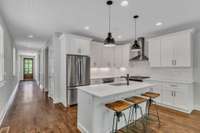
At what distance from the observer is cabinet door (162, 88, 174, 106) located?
392cm

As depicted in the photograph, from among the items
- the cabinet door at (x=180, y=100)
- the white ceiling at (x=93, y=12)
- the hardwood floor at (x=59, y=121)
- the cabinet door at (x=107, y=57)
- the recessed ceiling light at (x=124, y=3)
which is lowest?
the hardwood floor at (x=59, y=121)

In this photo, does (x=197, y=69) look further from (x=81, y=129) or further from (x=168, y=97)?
(x=81, y=129)

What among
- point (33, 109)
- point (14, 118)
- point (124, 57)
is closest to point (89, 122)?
point (14, 118)

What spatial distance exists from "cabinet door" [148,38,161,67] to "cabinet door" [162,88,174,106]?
0.99m

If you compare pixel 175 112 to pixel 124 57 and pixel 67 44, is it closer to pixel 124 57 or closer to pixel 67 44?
pixel 124 57

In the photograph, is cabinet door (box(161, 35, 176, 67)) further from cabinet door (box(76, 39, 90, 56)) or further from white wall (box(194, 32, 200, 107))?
cabinet door (box(76, 39, 90, 56))

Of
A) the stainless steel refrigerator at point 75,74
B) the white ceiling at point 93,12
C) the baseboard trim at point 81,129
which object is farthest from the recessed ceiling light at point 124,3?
the baseboard trim at point 81,129

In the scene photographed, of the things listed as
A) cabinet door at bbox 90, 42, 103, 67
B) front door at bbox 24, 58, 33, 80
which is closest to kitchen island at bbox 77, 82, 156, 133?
cabinet door at bbox 90, 42, 103, 67

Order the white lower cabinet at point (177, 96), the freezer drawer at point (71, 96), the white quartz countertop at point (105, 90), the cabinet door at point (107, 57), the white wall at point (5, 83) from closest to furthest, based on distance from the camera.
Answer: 1. the white quartz countertop at point (105, 90)
2. the white wall at point (5, 83)
3. the white lower cabinet at point (177, 96)
4. the freezer drawer at point (71, 96)
5. the cabinet door at point (107, 57)

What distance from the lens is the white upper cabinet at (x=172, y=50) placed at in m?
3.63

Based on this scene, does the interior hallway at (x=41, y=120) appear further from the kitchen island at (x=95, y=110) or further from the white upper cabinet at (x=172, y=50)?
the white upper cabinet at (x=172, y=50)

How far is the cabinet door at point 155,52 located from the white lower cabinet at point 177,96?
0.82 m

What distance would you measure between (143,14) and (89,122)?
2.90 m

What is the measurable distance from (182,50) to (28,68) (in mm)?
13950
